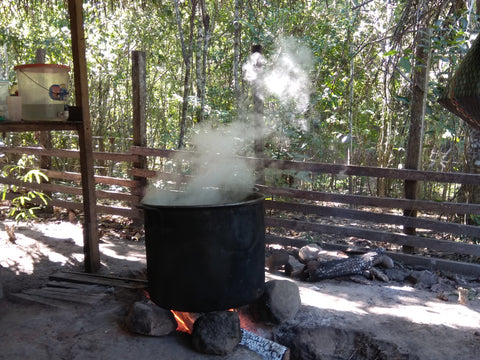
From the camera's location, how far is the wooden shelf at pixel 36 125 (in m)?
3.40

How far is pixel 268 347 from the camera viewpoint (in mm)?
3188

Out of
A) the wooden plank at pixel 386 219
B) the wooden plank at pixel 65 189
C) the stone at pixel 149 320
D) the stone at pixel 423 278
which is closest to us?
the stone at pixel 149 320

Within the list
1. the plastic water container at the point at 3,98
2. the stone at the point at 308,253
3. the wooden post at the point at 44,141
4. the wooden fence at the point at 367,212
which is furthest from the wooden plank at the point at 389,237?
the wooden post at the point at 44,141

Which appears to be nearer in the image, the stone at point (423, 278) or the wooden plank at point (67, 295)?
the wooden plank at point (67, 295)

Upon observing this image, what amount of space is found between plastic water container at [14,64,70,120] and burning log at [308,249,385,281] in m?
2.90

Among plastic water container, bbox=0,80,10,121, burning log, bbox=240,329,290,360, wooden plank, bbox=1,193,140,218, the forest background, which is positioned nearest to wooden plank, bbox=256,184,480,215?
the forest background

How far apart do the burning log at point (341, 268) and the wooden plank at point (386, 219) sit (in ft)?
1.57

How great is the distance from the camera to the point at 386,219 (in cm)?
481

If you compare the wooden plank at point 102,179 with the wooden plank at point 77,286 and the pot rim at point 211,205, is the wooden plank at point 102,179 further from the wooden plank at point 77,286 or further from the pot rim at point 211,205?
the pot rim at point 211,205

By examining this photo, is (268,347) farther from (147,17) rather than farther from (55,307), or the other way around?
(147,17)

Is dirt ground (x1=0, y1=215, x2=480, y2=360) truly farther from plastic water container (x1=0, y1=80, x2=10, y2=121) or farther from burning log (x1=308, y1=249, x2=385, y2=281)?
plastic water container (x1=0, y1=80, x2=10, y2=121)

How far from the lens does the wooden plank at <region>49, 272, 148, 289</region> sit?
3852mm

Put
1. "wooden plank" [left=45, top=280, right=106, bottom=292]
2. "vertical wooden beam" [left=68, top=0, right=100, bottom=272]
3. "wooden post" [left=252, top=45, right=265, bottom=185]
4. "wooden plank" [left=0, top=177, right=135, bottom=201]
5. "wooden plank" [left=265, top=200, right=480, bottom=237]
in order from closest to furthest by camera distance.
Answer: "wooden plank" [left=45, top=280, right=106, bottom=292] < "vertical wooden beam" [left=68, top=0, right=100, bottom=272] < "wooden plank" [left=265, top=200, right=480, bottom=237] < "wooden post" [left=252, top=45, right=265, bottom=185] < "wooden plank" [left=0, top=177, right=135, bottom=201]

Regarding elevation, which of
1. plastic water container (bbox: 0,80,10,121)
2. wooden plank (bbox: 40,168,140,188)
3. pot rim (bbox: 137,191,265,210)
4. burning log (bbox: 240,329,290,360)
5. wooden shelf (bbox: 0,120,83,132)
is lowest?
burning log (bbox: 240,329,290,360)
